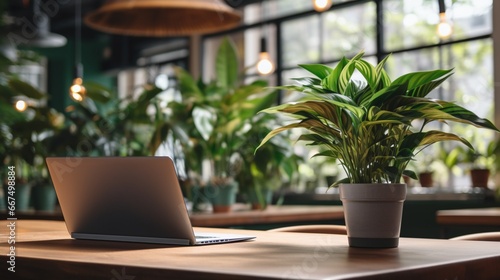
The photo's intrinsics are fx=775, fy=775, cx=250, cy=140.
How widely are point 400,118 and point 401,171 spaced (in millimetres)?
162

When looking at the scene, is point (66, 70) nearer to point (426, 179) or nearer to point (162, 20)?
point (426, 179)

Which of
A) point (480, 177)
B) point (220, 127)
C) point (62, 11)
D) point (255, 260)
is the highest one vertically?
point (62, 11)

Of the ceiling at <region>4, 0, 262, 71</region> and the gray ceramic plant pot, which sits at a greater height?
the ceiling at <region>4, 0, 262, 71</region>

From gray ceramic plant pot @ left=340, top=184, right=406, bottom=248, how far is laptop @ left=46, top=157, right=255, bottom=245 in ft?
1.15

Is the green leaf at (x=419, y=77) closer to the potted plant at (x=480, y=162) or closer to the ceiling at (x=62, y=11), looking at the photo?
the potted plant at (x=480, y=162)

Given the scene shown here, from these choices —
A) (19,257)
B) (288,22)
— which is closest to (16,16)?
(288,22)

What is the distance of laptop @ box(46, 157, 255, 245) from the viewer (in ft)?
6.13

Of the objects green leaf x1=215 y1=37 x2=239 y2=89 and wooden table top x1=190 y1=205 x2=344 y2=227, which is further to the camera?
green leaf x1=215 y1=37 x2=239 y2=89

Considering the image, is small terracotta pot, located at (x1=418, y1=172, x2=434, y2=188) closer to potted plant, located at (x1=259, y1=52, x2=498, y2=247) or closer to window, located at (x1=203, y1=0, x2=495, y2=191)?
window, located at (x1=203, y1=0, x2=495, y2=191)

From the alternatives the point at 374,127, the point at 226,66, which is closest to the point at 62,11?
the point at 226,66

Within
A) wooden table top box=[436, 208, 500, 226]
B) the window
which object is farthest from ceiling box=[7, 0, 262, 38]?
wooden table top box=[436, 208, 500, 226]

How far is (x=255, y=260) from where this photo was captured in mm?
1539

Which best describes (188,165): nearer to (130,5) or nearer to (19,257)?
(130,5)

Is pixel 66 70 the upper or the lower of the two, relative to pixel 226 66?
upper
